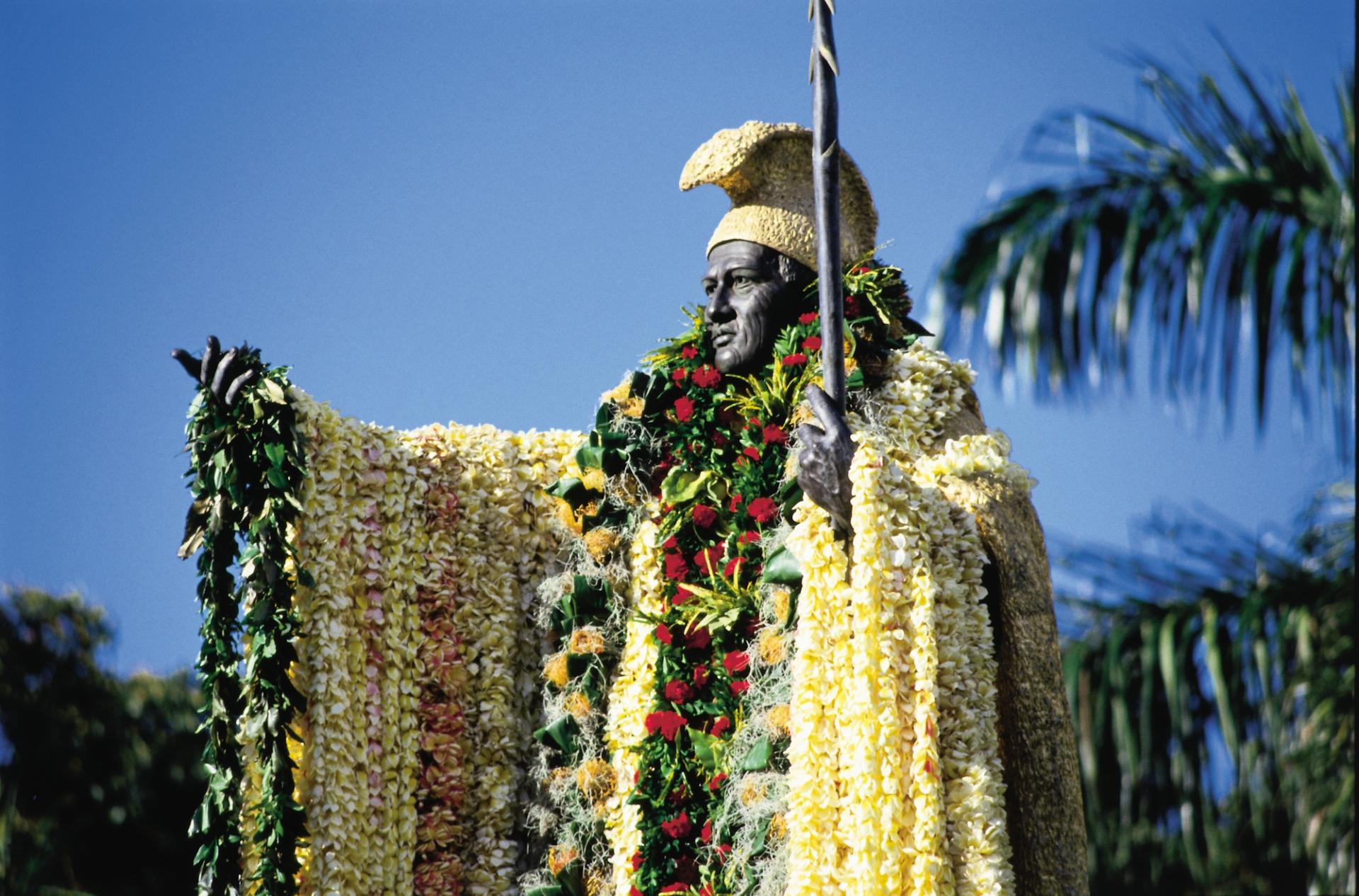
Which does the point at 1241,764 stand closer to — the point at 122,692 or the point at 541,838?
the point at 541,838

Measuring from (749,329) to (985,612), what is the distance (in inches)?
53.5

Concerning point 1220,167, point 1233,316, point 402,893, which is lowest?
point 402,893

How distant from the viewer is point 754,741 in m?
5.91

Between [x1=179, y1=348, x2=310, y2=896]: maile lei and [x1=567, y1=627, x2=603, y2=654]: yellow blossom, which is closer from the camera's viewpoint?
[x1=179, y1=348, x2=310, y2=896]: maile lei

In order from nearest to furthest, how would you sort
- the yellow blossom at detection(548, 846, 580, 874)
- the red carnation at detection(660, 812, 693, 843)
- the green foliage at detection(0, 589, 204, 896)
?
the red carnation at detection(660, 812, 693, 843)
the yellow blossom at detection(548, 846, 580, 874)
the green foliage at detection(0, 589, 204, 896)

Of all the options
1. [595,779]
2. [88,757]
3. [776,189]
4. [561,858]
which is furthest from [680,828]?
[88,757]

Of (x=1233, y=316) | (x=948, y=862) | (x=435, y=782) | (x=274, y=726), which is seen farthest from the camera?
(x=1233, y=316)

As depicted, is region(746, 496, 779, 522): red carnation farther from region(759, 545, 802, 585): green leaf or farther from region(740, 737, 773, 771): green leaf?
region(740, 737, 773, 771): green leaf

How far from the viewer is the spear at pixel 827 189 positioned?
5590 millimetres

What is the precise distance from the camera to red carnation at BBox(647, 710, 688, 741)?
6.11 meters

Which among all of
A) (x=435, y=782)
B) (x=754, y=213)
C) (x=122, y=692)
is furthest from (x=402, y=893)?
(x=122, y=692)

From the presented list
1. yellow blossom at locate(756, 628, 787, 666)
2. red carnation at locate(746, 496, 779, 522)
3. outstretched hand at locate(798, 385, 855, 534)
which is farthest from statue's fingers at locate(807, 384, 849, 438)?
yellow blossom at locate(756, 628, 787, 666)

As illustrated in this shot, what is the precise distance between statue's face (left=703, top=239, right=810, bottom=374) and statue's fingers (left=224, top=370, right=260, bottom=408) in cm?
154

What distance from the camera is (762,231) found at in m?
6.43
